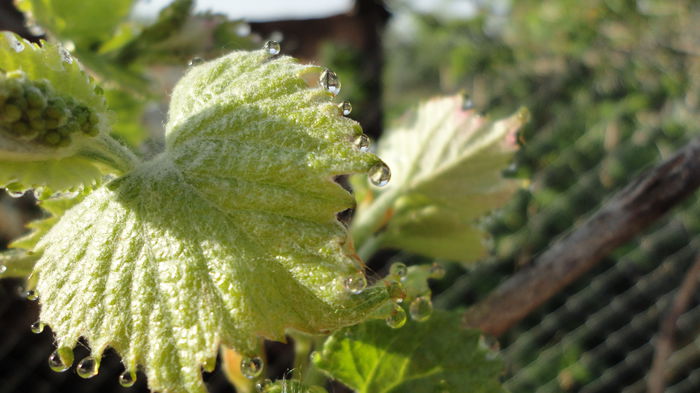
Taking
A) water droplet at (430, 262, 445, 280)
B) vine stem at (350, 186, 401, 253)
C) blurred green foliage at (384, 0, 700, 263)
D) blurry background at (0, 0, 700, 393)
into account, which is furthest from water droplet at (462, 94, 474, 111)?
blurred green foliage at (384, 0, 700, 263)

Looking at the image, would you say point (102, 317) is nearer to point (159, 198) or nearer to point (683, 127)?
point (159, 198)

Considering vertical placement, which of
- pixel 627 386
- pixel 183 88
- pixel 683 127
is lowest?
pixel 183 88

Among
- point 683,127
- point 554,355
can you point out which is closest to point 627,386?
point 554,355

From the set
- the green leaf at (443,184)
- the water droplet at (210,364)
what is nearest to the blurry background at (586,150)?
the green leaf at (443,184)

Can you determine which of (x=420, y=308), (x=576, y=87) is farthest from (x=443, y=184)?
(x=576, y=87)

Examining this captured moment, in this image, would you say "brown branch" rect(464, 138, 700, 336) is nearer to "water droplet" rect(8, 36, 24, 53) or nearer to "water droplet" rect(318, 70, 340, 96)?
"water droplet" rect(318, 70, 340, 96)

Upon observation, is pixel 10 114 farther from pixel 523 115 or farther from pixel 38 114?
pixel 523 115

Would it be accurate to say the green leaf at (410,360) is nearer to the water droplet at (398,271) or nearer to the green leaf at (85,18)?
the water droplet at (398,271)
